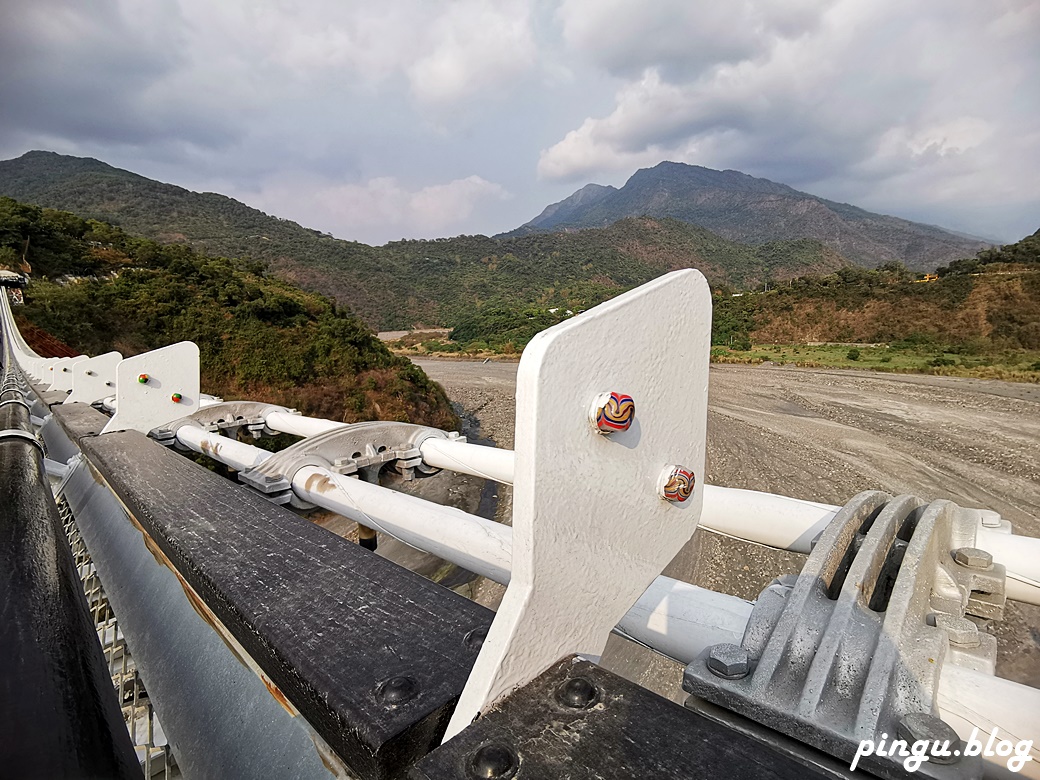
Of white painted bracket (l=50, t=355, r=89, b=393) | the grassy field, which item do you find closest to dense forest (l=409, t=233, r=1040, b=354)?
the grassy field

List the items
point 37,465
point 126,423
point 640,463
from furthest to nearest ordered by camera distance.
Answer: point 126,423
point 37,465
point 640,463

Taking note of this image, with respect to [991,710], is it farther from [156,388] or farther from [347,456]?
[156,388]

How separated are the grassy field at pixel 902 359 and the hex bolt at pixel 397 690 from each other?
25.8 metres

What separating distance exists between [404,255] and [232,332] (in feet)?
242

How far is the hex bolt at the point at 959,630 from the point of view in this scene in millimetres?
931

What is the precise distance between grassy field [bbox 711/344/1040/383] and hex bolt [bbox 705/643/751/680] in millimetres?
25324

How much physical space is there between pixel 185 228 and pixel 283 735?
235 ft

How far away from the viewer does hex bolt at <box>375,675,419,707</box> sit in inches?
25.1

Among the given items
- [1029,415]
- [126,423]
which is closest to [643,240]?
[1029,415]

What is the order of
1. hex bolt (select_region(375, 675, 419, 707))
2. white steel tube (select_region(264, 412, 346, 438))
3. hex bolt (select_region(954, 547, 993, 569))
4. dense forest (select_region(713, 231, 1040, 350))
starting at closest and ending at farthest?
1. hex bolt (select_region(375, 675, 419, 707))
2. hex bolt (select_region(954, 547, 993, 569))
3. white steel tube (select_region(264, 412, 346, 438))
4. dense forest (select_region(713, 231, 1040, 350))

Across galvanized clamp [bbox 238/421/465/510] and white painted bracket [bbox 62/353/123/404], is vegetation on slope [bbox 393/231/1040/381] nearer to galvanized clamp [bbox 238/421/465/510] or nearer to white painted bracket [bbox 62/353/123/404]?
galvanized clamp [bbox 238/421/465/510]

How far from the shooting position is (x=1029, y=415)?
13641mm

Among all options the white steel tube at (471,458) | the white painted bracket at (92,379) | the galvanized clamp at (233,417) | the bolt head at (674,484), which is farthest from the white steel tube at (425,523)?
the white painted bracket at (92,379)

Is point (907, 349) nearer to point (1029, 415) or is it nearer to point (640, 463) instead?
point (1029, 415)
